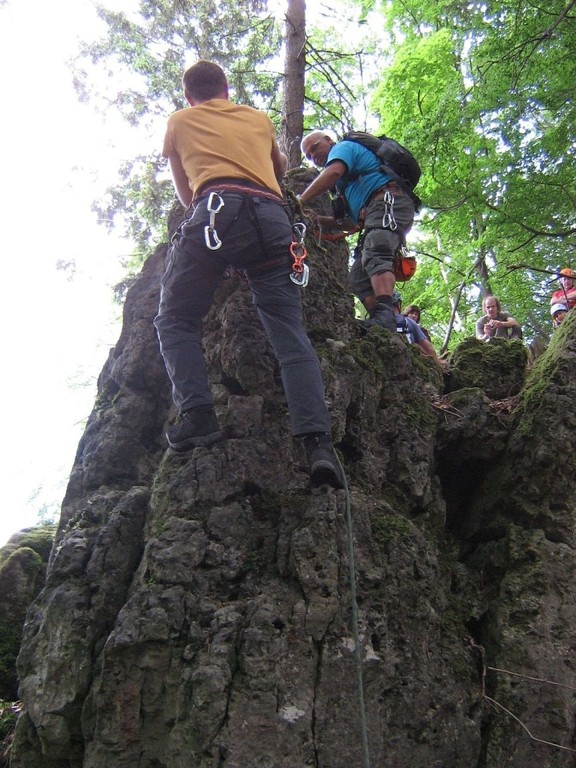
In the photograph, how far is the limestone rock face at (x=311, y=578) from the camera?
2957mm

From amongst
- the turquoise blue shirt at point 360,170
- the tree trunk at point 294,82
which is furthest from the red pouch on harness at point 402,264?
the tree trunk at point 294,82

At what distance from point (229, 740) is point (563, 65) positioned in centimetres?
966

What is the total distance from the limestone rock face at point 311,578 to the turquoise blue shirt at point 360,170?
1.20 m

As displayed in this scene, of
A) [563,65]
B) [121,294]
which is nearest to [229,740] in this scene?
[563,65]

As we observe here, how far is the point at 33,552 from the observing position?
5.40 meters

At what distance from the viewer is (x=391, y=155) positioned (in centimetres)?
533

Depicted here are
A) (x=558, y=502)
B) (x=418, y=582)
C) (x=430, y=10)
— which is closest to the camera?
(x=418, y=582)

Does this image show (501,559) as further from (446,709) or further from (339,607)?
(339,607)

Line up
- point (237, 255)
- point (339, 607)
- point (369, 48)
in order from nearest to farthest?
point (339, 607) → point (237, 255) → point (369, 48)

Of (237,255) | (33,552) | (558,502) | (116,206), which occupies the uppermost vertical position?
(116,206)

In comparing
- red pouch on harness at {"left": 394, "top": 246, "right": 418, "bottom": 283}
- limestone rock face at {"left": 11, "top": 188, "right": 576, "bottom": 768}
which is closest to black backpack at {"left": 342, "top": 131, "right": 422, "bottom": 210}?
red pouch on harness at {"left": 394, "top": 246, "right": 418, "bottom": 283}

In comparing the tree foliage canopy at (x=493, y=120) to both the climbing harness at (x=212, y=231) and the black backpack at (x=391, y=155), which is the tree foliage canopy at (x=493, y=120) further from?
the climbing harness at (x=212, y=231)

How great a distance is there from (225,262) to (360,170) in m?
2.17

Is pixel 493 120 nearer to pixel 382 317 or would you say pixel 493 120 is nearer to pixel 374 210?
pixel 374 210
